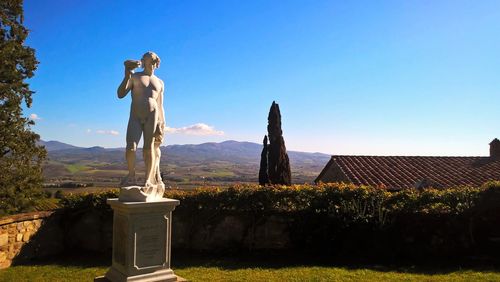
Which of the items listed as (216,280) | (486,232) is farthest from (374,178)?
(216,280)

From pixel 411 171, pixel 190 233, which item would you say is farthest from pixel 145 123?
pixel 411 171

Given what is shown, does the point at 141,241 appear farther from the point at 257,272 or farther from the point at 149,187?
the point at 257,272

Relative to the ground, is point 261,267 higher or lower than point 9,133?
lower

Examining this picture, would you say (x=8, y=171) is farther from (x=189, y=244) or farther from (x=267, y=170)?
(x=267, y=170)

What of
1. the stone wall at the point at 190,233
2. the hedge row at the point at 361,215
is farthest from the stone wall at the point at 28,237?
the hedge row at the point at 361,215

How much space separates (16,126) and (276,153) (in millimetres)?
12206

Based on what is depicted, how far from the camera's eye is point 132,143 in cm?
534

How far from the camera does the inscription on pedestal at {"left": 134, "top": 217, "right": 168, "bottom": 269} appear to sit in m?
5.14

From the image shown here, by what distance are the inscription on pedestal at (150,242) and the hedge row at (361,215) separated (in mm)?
4583

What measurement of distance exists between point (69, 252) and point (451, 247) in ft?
32.5

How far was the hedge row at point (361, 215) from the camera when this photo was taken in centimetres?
932

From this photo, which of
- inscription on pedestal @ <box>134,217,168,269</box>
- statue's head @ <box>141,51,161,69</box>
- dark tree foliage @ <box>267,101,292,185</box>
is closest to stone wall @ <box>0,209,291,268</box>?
inscription on pedestal @ <box>134,217,168,269</box>

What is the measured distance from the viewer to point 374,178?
55.0 feet

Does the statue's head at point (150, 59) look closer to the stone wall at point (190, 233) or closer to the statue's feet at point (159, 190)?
the statue's feet at point (159, 190)
